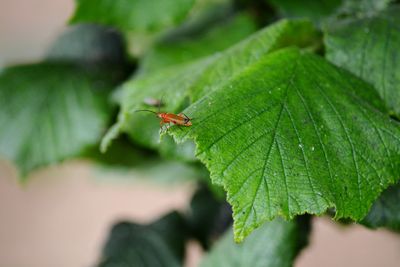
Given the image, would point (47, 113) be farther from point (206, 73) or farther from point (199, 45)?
point (206, 73)

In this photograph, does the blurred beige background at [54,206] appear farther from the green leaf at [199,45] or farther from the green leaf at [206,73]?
the green leaf at [206,73]

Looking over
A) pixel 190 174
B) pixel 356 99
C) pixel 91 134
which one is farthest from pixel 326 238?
pixel 356 99

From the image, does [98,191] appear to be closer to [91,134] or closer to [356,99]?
[91,134]

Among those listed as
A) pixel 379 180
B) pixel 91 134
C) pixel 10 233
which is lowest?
pixel 10 233

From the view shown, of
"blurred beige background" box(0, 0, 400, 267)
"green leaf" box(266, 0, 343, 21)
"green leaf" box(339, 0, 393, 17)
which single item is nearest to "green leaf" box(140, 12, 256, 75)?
"green leaf" box(266, 0, 343, 21)

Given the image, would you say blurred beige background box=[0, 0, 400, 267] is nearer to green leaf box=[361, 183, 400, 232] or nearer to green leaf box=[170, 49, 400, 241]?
green leaf box=[361, 183, 400, 232]

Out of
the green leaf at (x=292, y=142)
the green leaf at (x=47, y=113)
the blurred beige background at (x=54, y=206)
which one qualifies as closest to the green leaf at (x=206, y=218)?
the green leaf at (x=47, y=113)
